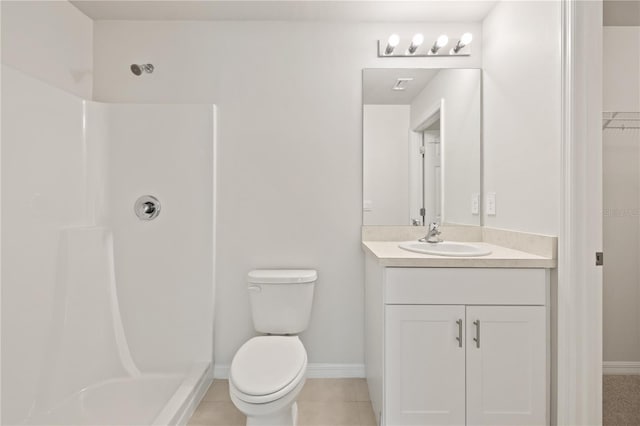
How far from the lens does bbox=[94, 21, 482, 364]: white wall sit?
230 centimetres

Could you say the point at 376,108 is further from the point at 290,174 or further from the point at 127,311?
the point at 127,311

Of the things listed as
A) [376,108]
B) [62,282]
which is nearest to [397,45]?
[376,108]

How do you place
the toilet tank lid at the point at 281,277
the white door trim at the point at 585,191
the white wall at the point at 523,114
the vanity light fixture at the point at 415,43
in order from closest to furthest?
the white door trim at the point at 585,191
the white wall at the point at 523,114
the toilet tank lid at the point at 281,277
the vanity light fixture at the point at 415,43

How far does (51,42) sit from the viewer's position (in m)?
1.99

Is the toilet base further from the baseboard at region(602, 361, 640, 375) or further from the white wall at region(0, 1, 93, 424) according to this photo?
the baseboard at region(602, 361, 640, 375)

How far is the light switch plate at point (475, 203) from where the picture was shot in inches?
89.7

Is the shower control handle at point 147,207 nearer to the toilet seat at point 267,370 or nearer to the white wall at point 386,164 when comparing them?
the toilet seat at point 267,370

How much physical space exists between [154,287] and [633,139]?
2.87 meters

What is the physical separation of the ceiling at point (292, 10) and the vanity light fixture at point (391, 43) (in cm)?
13

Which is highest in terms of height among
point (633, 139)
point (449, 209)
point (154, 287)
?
point (633, 139)

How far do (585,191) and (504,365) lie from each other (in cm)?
81

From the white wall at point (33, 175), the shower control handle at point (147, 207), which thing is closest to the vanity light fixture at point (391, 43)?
the shower control handle at point (147, 207)

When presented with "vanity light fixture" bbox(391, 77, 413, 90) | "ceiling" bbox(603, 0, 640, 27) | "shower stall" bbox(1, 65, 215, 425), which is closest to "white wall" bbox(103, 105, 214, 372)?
"shower stall" bbox(1, 65, 215, 425)

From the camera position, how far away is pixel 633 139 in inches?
77.9
